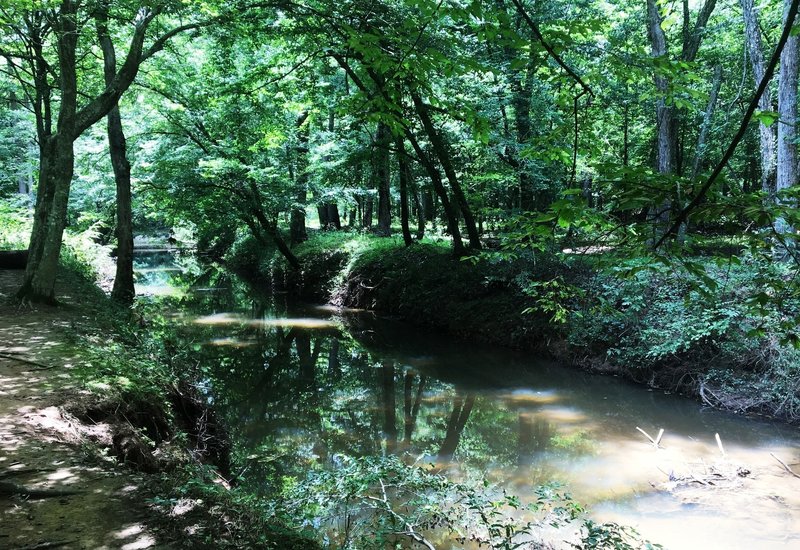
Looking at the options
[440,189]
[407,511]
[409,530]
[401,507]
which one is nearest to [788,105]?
[440,189]

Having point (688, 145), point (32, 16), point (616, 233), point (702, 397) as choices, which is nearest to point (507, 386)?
point (702, 397)

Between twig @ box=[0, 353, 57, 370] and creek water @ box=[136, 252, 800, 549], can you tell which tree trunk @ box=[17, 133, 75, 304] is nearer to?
twig @ box=[0, 353, 57, 370]

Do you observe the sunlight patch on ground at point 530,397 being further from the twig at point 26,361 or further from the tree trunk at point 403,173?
the twig at point 26,361

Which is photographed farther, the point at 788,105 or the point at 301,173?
the point at 301,173

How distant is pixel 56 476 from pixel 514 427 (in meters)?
6.26

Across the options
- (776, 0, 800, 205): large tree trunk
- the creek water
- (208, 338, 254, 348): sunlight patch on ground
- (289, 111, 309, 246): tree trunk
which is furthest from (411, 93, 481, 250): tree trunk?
(776, 0, 800, 205): large tree trunk

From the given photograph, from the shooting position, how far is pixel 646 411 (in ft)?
27.9

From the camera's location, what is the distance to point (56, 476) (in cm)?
356

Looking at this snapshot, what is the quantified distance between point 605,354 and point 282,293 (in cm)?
1462

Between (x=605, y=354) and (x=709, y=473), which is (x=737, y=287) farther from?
(x=709, y=473)

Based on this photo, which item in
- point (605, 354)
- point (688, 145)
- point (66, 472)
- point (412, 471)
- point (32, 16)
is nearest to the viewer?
point (66, 472)

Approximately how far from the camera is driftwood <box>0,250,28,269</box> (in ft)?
45.6

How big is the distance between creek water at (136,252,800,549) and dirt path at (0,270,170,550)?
→ 2413 millimetres

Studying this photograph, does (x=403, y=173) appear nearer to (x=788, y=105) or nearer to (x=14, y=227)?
(x=788, y=105)
